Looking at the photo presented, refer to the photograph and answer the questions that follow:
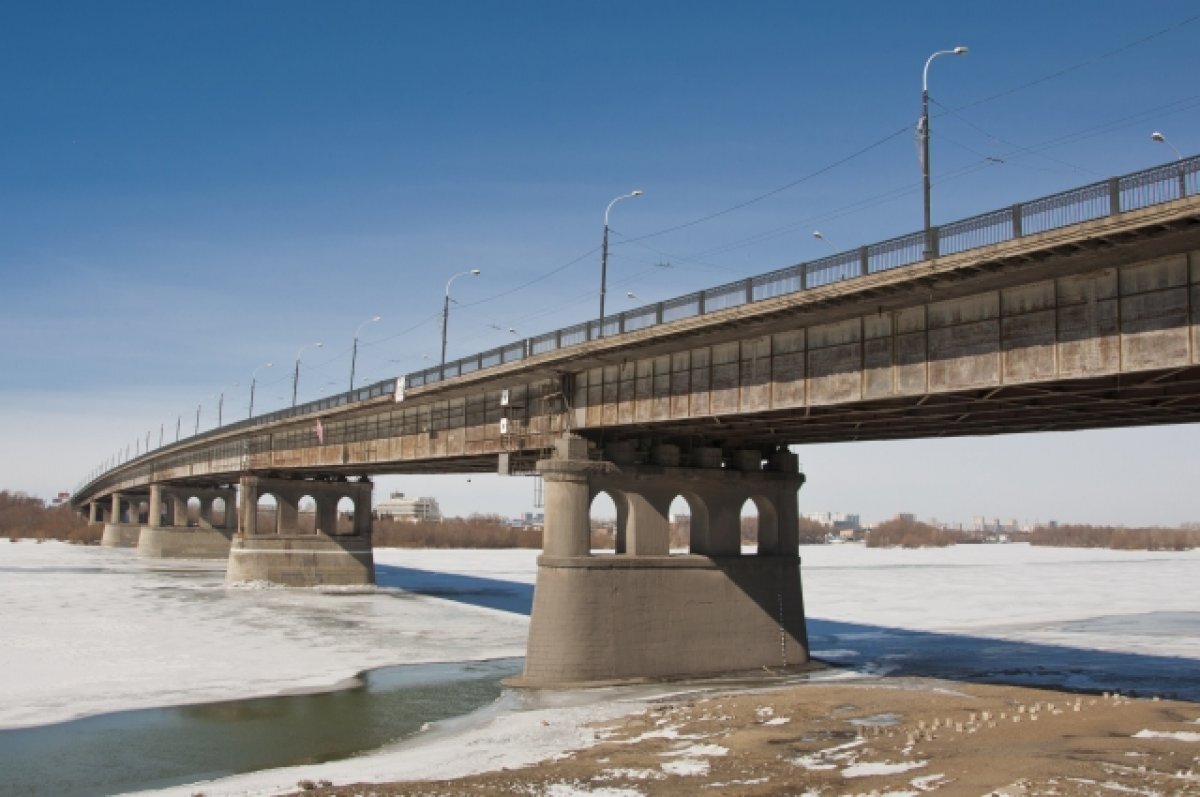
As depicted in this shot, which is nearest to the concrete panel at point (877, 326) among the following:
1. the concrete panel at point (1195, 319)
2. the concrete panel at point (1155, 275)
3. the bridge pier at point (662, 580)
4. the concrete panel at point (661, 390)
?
the concrete panel at point (1155, 275)

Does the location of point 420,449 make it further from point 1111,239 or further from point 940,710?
point 1111,239

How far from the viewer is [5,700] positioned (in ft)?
93.8

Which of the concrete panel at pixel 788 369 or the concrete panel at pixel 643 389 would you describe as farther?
the concrete panel at pixel 643 389

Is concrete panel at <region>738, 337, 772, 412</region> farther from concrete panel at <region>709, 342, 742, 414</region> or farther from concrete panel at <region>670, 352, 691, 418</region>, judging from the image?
concrete panel at <region>670, 352, 691, 418</region>

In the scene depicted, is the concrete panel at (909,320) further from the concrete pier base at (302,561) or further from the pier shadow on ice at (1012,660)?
the concrete pier base at (302,561)

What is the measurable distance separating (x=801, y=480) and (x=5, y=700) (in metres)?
28.5

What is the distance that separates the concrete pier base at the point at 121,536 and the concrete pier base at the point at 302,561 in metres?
78.9

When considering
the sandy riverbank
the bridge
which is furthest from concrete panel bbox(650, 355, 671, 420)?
Result: the sandy riverbank

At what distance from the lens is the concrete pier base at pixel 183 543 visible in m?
115

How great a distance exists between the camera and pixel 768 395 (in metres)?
29.1

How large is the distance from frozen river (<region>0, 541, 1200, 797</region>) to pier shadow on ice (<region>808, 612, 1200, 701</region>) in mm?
119

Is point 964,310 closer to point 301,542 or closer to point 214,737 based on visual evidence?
point 214,737

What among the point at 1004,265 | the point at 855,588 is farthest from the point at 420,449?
the point at 855,588

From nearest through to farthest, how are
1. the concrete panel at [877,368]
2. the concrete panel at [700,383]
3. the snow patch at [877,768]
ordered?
the snow patch at [877,768]
the concrete panel at [877,368]
the concrete panel at [700,383]
